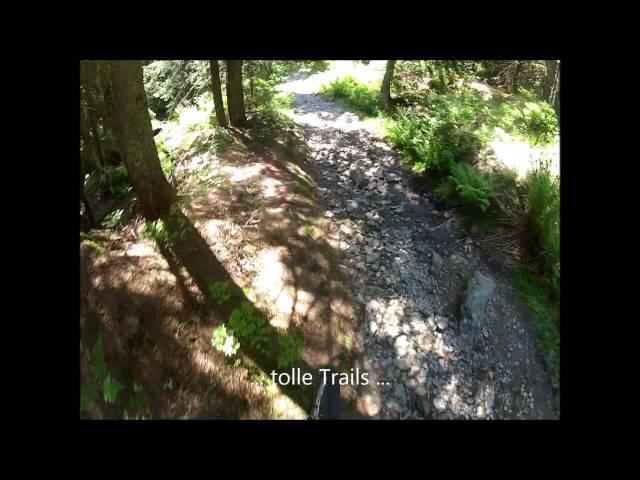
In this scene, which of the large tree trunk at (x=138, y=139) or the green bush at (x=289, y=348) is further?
the large tree trunk at (x=138, y=139)

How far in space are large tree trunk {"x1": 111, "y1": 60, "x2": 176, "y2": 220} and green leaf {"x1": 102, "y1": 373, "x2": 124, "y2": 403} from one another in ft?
7.45

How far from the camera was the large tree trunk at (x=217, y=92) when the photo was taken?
7.32 meters

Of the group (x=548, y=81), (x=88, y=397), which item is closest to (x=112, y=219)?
(x=88, y=397)

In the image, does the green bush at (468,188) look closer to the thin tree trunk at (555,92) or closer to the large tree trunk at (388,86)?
the large tree trunk at (388,86)

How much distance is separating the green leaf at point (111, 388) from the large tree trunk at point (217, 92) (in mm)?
5919

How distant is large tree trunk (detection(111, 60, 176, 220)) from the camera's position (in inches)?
166

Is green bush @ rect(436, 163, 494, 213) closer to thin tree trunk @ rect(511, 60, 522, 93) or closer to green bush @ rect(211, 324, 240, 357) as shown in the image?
green bush @ rect(211, 324, 240, 357)

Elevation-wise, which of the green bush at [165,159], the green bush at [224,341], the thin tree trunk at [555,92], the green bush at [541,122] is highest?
the thin tree trunk at [555,92]

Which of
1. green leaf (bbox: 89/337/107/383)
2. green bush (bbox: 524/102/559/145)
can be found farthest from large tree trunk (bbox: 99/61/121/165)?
green bush (bbox: 524/102/559/145)

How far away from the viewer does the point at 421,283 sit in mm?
4246

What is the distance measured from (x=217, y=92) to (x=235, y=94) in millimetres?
403

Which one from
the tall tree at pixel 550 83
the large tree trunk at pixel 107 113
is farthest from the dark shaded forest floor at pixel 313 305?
the tall tree at pixel 550 83

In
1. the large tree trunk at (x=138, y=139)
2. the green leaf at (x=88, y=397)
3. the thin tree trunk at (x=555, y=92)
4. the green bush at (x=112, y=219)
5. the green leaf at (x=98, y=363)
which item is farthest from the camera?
the thin tree trunk at (x=555, y=92)

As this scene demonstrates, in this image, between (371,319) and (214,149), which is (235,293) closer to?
(371,319)
